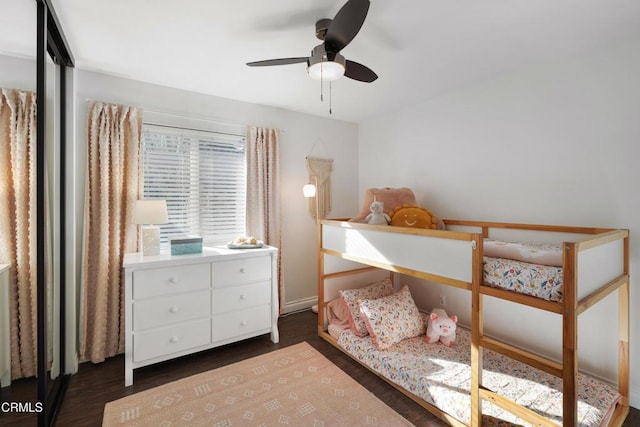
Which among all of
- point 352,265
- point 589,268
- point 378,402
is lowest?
point 378,402

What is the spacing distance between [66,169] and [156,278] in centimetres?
104

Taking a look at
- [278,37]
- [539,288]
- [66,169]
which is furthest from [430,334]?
[66,169]

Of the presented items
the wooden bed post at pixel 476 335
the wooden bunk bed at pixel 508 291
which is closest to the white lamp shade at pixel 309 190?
the wooden bunk bed at pixel 508 291

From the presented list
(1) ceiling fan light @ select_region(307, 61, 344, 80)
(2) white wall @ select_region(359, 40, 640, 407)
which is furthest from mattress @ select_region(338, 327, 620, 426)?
(1) ceiling fan light @ select_region(307, 61, 344, 80)

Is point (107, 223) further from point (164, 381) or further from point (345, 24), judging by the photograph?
point (345, 24)

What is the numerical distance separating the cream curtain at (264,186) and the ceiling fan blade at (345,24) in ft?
5.74

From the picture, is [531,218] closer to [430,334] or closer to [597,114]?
[597,114]

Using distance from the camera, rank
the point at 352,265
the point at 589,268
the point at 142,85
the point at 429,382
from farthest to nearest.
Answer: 1. the point at 352,265
2. the point at 142,85
3. the point at 429,382
4. the point at 589,268

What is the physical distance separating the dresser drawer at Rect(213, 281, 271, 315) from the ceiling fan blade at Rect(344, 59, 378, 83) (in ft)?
6.25

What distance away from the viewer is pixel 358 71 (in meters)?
1.95

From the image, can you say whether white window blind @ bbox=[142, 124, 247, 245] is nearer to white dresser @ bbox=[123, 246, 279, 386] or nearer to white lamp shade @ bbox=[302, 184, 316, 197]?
white dresser @ bbox=[123, 246, 279, 386]

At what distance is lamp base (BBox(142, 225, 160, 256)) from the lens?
2.46 m

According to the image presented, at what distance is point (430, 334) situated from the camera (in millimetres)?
2559

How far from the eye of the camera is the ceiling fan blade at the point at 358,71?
1.88 m
